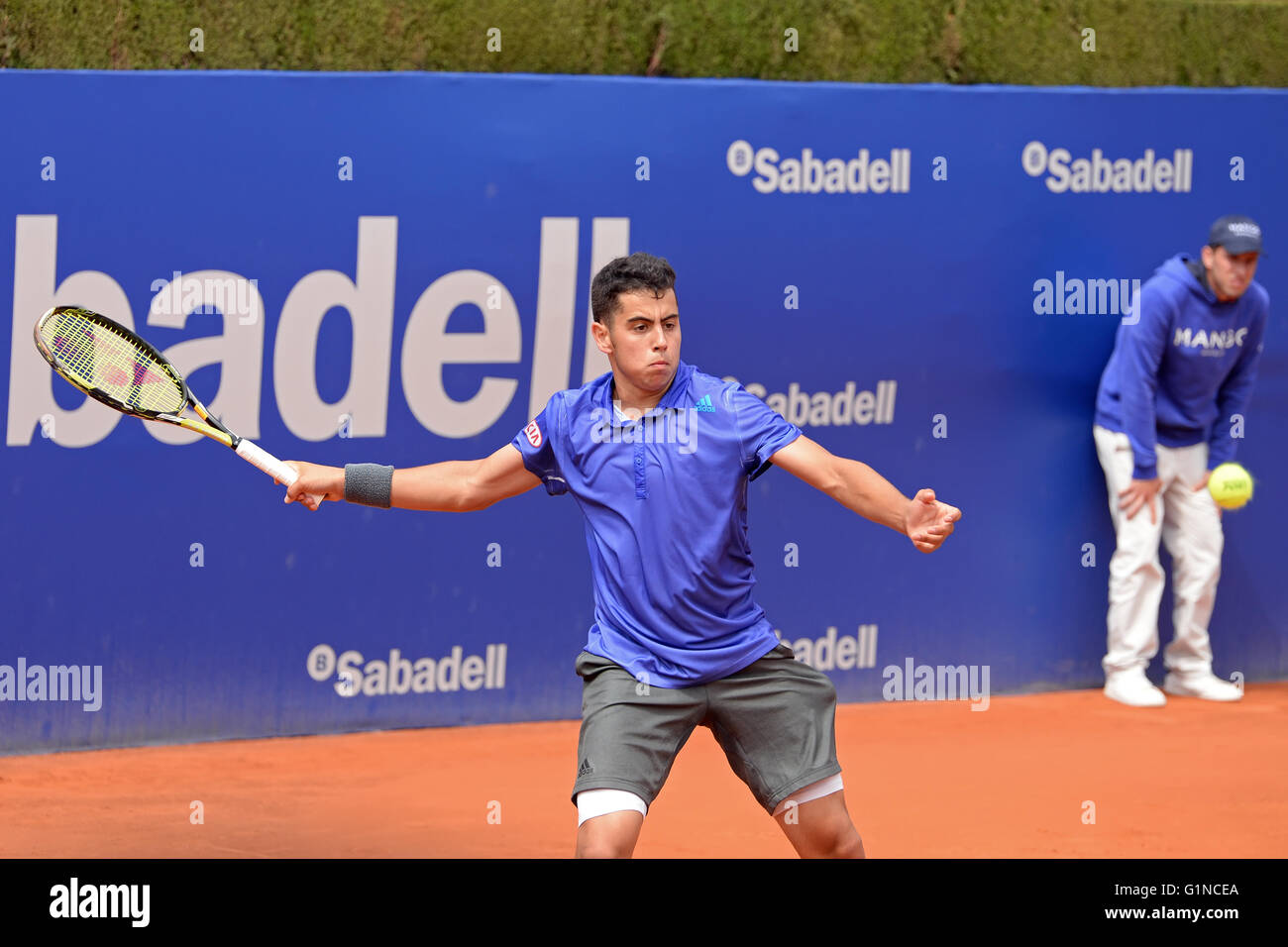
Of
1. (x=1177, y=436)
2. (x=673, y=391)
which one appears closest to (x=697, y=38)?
(x=1177, y=436)

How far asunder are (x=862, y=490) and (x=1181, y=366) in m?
4.08

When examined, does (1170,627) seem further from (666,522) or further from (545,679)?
(666,522)

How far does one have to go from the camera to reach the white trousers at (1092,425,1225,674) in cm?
768

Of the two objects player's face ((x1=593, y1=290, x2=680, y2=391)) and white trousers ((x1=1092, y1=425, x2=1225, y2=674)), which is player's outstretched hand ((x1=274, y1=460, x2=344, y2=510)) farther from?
white trousers ((x1=1092, y1=425, x2=1225, y2=674))

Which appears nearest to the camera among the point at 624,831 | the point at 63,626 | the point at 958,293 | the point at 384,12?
the point at 624,831

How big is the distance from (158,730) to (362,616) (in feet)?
3.03

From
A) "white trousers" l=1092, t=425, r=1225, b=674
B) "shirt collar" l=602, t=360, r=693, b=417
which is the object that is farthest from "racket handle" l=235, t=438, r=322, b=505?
"white trousers" l=1092, t=425, r=1225, b=674

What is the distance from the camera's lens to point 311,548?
6922 millimetres

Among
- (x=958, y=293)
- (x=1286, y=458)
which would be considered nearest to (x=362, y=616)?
(x=958, y=293)

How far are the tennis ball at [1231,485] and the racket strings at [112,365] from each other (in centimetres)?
476

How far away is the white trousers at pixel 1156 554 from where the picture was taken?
768cm

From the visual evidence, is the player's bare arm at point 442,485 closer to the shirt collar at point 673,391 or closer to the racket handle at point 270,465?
the racket handle at point 270,465

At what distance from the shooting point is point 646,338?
4.09m

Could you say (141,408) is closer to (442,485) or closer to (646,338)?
(442,485)
